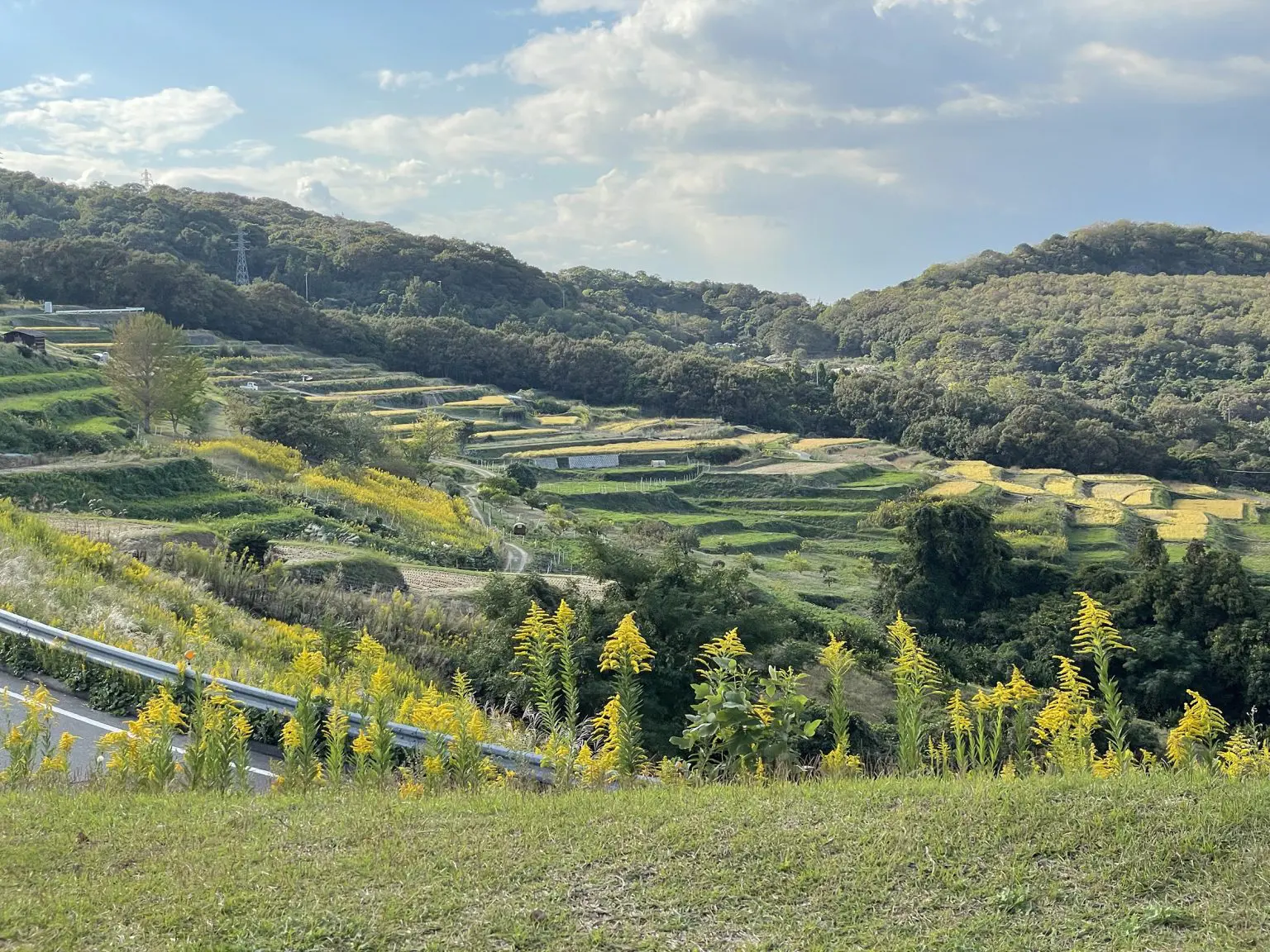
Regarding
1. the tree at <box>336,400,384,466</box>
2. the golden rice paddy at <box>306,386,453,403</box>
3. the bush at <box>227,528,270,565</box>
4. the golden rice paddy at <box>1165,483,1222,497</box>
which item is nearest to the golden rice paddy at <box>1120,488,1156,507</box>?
the golden rice paddy at <box>1165,483,1222,497</box>

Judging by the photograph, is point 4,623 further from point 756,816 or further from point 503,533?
point 503,533

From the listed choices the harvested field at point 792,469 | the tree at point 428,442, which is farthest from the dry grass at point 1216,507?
the tree at point 428,442

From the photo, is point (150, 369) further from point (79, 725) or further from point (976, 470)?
point (976, 470)

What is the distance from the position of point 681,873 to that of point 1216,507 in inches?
2077

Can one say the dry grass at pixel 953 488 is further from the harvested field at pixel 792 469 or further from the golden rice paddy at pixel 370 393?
the golden rice paddy at pixel 370 393

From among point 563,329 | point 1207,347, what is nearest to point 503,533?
point 563,329

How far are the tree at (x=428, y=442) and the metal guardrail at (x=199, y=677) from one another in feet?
93.4

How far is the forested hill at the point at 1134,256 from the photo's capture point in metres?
141

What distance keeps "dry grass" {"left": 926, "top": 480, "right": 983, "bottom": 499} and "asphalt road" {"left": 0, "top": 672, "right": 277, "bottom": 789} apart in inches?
1612

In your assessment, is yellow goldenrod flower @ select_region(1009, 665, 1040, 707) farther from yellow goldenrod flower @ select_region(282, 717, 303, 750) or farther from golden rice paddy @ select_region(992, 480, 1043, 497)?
golden rice paddy @ select_region(992, 480, 1043, 497)

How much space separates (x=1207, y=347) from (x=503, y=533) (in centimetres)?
8807

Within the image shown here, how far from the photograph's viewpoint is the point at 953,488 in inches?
1935

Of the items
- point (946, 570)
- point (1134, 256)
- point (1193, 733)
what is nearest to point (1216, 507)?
point (946, 570)

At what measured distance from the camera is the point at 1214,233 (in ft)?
479
